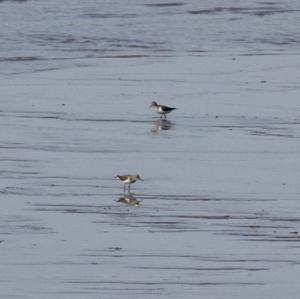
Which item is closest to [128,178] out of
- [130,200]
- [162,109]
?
[130,200]

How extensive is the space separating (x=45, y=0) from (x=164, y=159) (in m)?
23.4

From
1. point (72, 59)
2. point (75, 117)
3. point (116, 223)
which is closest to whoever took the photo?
point (116, 223)

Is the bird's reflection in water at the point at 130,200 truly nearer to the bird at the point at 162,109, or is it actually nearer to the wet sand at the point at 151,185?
the wet sand at the point at 151,185

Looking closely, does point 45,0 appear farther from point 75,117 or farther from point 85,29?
point 75,117

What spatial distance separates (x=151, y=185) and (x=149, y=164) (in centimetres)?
113

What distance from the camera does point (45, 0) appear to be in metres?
38.6

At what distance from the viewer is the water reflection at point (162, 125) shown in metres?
18.1

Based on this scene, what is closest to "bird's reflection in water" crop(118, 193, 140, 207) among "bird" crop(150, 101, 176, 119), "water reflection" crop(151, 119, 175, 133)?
"water reflection" crop(151, 119, 175, 133)

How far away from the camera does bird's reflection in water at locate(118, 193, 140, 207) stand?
13348mm

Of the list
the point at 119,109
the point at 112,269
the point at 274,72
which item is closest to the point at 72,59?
the point at 274,72

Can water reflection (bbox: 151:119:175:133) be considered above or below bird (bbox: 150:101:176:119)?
below

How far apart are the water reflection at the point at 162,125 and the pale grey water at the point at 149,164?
0.03 metres

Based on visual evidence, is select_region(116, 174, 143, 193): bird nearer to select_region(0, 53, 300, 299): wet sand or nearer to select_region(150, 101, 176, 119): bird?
select_region(0, 53, 300, 299): wet sand

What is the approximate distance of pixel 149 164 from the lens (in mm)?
15305
